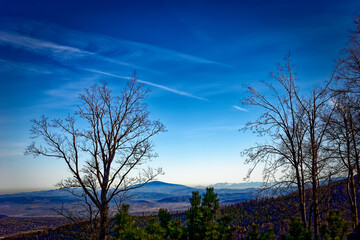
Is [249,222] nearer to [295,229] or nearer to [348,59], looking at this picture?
[348,59]

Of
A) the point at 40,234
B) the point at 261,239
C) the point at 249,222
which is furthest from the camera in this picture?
the point at 40,234

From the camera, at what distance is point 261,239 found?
5.68m

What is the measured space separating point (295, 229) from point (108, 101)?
460 inches

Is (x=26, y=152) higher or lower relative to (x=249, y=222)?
higher

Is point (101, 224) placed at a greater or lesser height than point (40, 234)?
greater

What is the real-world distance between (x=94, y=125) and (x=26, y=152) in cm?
374

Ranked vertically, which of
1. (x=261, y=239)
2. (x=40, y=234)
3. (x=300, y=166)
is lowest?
(x=40, y=234)

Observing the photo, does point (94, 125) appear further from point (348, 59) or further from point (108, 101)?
point (348, 59)

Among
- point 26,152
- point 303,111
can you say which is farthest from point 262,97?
point 26,152

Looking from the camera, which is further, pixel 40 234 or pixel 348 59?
pixel 40 234

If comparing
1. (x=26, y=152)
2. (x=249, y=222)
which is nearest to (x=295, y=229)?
(x=26, y=152)

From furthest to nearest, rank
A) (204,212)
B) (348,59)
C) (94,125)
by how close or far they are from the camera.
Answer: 1. (94,125)
2. (348,59)
3. (204,212)

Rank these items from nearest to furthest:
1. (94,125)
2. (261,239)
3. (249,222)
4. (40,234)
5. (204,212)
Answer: (261,239)
(204,212)
(94,125)
(249,222)
(40,234)

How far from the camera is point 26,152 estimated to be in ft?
45.1
